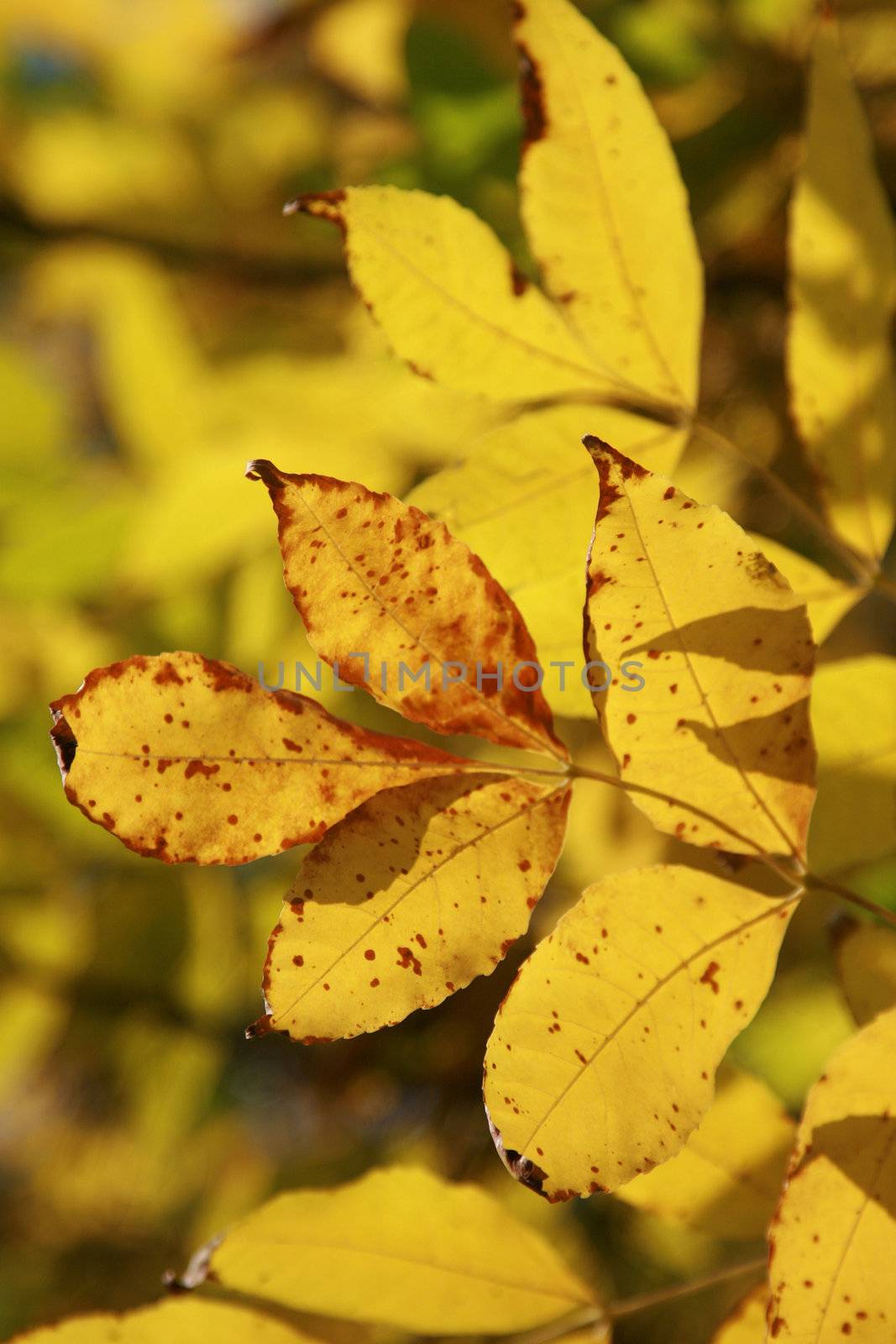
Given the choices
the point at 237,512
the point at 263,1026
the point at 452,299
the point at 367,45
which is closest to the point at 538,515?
the point at 452,299

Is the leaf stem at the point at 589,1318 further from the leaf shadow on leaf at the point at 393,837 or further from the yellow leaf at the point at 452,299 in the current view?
the yellow leaf at the point at 452,299

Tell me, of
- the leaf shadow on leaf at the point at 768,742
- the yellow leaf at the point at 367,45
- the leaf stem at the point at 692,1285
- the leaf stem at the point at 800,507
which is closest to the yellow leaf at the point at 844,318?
the leaf stem at the point at 800,507

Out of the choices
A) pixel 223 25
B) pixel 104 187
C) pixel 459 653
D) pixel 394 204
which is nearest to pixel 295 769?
pixel 459 653

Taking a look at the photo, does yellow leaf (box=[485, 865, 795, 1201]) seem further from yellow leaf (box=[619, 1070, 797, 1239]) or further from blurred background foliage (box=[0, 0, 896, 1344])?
blurred background foliage (box=[0, 0, 896, 1344])

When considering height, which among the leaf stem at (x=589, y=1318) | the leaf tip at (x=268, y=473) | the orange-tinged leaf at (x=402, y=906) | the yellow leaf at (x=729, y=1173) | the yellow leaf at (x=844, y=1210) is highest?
the leaf tip at (x=268, y=473)

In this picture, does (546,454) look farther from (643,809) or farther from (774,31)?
(774,31)

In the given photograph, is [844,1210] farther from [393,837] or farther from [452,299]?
[452,299]
